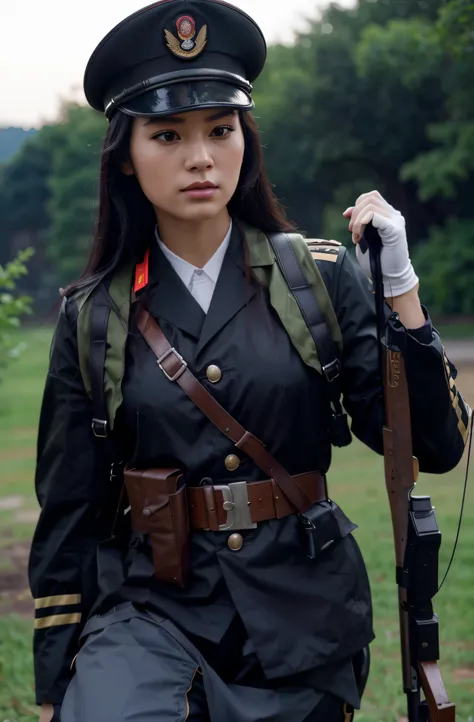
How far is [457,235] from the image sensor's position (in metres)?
28.5

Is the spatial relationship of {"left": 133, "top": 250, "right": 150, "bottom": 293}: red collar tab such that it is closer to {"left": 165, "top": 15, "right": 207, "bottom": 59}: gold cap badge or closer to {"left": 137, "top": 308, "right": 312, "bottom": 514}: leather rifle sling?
{"left": 137, "top": 308, "right": 312, "bottom": 514}: leather rifle sling

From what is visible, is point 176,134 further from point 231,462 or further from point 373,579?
point 373,579

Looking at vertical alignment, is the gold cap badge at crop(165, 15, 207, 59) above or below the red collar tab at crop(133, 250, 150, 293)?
above

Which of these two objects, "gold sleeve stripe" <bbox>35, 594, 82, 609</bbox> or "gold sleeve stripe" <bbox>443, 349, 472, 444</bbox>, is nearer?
"gold sleeve stripe" <bbox>443, 349, 472, 444</bbox>

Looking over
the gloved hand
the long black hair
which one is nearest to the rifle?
the gloved hand

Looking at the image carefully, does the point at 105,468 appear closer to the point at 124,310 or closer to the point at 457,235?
the point at 124,310

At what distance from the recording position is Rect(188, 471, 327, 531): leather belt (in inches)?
113

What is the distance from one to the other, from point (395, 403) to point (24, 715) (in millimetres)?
2946

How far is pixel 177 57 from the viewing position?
9.84 feet

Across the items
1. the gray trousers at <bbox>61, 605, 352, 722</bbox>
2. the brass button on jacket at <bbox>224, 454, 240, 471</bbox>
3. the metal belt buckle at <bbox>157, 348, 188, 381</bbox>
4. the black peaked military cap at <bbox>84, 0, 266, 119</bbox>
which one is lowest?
the gray trousers at <bbox>61, 605, 352, 722</bbox>

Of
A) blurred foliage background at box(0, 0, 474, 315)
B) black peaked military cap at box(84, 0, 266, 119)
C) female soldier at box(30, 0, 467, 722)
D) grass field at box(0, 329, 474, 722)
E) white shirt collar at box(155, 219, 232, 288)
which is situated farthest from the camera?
blurred foliage background at box(0, 0, 474, 315)

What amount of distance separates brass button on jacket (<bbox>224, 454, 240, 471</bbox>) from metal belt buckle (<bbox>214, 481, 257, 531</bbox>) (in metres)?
0.04

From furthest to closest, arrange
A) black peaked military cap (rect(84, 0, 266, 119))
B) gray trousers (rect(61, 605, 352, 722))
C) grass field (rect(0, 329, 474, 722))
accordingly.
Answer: grass field (rect(0, 329, 474, 722)), black peaked military cap (rect(84, 0, 266, 119)), gray trousers (rect(61, 605, 352, 722))

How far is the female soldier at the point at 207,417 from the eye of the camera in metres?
2.85
